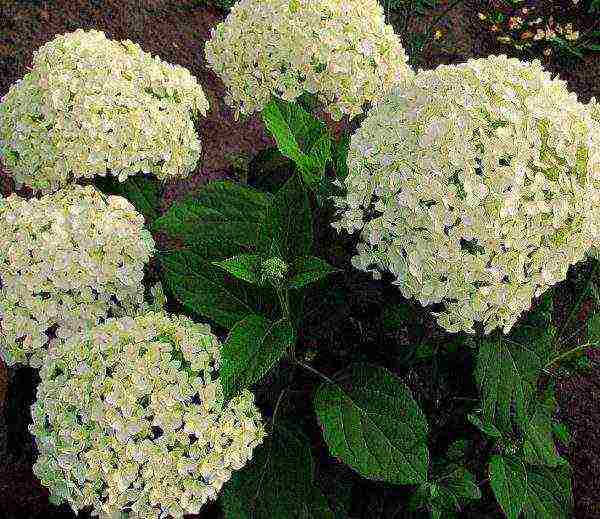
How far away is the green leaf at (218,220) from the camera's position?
69.7 inches

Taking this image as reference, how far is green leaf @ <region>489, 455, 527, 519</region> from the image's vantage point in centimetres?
199

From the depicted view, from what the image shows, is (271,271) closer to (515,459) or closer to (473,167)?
(473,167)

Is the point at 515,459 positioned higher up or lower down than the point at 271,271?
lower down

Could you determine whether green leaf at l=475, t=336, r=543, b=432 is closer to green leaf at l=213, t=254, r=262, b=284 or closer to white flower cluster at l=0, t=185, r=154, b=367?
green leaf at l=213, t=254, r=262, b=284

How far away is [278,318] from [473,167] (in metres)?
0.58

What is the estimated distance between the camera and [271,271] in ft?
4.81

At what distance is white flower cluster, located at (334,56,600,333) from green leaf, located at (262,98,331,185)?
248 mm

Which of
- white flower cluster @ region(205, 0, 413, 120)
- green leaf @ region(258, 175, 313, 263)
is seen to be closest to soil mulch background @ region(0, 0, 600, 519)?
green leaf @ region(258, 175, 313, 263)

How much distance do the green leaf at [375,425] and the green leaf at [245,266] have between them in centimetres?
41

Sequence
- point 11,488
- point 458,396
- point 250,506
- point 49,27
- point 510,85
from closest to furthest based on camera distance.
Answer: point 510,85
point 250,506
point 458,396
point 11,488
point 49,27

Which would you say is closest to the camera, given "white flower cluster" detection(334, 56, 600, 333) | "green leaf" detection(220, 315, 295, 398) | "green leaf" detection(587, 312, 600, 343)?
"white flower cluster" detection(334, 56, 600, 333)

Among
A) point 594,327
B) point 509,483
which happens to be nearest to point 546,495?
point 509,483

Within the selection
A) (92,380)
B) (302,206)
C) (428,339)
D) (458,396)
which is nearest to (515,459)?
(458,396)

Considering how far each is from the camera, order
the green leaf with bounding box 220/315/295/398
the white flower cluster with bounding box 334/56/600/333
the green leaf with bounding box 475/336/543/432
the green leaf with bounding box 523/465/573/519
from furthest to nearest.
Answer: the green leaf with bounding box 523/465/573/519 < the green leaf with bounding box 475/336/543/432 < the green leaf with bounding box 220/315/295/398 < the white flower cluster with bounding box 334/56/600/333
